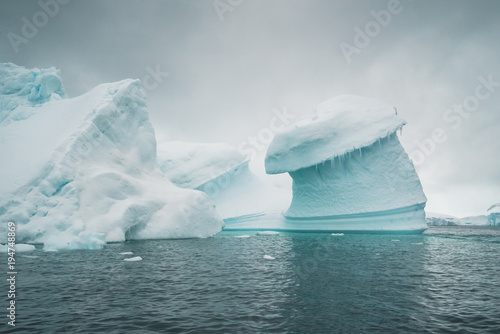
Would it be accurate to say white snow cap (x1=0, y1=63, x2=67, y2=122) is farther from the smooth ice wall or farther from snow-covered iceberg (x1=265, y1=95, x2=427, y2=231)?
the smooth ice wall

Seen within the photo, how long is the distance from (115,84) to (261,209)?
1959 centimetres

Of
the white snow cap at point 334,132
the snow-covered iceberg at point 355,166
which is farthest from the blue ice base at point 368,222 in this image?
the white snow cap at point 334,132

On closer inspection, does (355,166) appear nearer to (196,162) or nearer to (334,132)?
(334,132)

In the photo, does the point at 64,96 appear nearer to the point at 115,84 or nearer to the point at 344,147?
the point at 115,84

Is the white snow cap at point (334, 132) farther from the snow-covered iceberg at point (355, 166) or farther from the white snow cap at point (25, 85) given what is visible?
the white snow cap at point (25, 85)

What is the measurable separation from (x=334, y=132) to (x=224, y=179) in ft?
57.1

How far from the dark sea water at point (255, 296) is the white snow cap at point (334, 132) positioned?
14044 mm

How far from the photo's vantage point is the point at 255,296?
6.86 metres

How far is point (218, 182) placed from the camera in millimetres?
38281

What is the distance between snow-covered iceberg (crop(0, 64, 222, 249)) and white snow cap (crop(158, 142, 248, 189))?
9861 mm

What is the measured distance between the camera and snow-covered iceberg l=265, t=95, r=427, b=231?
24.4 meters

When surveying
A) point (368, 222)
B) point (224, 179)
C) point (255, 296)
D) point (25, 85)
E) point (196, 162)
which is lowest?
point (255, 296)

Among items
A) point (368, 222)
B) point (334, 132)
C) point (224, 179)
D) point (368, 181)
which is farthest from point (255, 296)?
point (224, 179)

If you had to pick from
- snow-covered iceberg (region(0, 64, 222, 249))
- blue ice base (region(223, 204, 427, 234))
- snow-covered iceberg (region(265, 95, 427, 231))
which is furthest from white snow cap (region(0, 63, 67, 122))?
blue ice base (region(223, 204, 427, 234))
